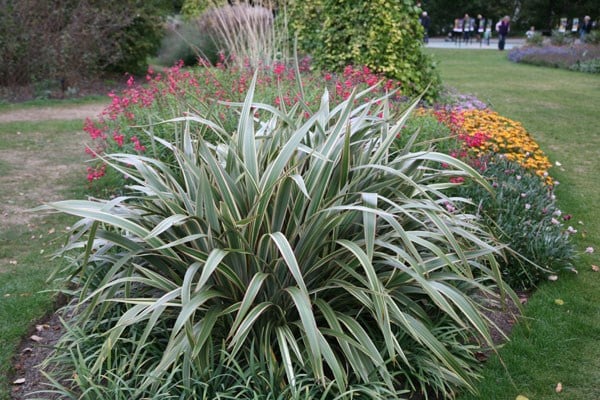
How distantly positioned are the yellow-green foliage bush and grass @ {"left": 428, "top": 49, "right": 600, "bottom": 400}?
2195 millimetres

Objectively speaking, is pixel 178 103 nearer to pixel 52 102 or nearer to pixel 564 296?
pixel 564 296

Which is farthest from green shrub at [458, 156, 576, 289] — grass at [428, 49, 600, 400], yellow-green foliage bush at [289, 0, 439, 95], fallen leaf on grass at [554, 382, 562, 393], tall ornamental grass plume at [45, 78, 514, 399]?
yellow-green foliage bush at [289, 0, 439, 95]

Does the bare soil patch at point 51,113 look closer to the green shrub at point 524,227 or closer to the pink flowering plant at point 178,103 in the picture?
the pink flowering plant at point 178,103

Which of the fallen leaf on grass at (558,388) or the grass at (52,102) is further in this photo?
the grass at (52,102)

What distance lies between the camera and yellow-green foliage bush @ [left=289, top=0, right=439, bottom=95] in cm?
891

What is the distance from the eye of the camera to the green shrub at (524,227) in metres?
4.38

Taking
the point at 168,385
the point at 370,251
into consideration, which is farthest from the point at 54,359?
the point at 370,251

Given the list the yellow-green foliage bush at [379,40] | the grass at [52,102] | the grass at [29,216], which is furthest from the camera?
the grass at [52,102]

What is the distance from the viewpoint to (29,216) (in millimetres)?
5836

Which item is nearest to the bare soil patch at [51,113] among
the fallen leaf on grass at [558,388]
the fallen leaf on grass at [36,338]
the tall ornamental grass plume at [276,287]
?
the fallen leaf on grass at [36,338]

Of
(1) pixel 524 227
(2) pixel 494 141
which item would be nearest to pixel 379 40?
(2) pixel 494 141

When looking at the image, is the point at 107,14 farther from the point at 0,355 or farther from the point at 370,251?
the point at 370,251

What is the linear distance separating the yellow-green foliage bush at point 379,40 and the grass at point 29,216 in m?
4.02

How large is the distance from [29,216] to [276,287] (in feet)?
12.2
